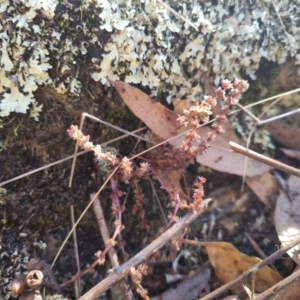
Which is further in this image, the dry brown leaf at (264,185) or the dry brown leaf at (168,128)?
the dry brown leaf at (264,185)

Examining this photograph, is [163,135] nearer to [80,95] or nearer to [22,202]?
[80,95]

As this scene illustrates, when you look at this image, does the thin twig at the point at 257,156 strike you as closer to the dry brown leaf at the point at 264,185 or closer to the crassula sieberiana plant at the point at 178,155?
the crassula sieberiana plant at the point at 178,155

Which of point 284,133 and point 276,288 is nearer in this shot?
point 276,288

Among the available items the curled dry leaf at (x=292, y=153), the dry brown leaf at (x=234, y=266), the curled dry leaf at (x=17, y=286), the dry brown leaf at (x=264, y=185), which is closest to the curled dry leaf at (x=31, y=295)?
the curled dry leaf at (x=17, y=286)

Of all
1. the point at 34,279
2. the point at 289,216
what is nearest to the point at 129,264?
the point at 34,279

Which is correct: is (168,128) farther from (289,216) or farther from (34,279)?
(34,279)

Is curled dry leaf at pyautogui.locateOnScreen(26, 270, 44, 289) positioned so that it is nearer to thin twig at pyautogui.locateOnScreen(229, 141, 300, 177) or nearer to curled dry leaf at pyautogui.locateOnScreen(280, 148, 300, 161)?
thin twig at pyautogui.locateOnScreen(229, 141, 300, 177)
